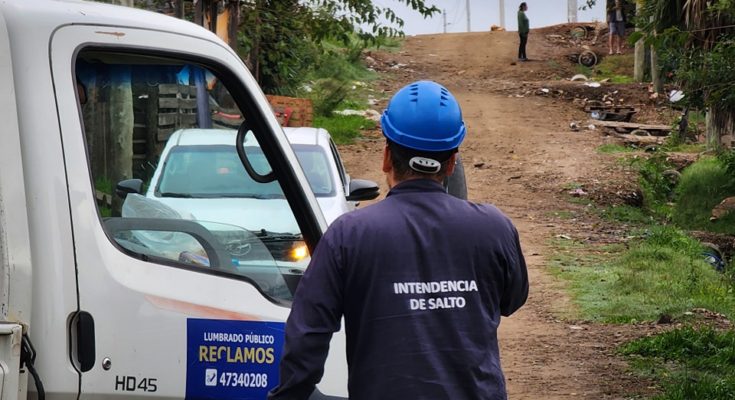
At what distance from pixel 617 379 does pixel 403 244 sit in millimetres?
5499

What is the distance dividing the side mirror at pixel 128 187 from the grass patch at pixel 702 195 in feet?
46.0

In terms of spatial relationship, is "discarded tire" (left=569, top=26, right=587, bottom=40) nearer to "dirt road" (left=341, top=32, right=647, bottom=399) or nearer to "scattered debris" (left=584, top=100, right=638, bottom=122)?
"dirt road" (left=341, top=32, right=647, bottom=399)

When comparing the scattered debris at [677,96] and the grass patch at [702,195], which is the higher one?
the scattered debris at [677,96]

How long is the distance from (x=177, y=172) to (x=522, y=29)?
97.1 ft

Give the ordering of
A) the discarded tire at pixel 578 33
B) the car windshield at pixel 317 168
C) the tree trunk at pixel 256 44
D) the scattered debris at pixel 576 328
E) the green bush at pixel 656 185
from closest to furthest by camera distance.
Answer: the scattered debris at pixel 576 328 → the car windshield at pixel 317 168 → the tree trunk at pixel 256 44 → the green bush at pixel 656 185 → the discarded tire at pixel 578 33

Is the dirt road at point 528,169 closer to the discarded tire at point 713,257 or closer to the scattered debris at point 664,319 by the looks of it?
the scattered debris at point 664,319

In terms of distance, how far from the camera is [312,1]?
14148 mm

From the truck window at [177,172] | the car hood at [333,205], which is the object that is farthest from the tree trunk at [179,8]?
the truck window at [177,172]

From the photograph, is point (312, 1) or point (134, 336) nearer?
point (134, 336)

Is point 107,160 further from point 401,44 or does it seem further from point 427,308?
point 401,44

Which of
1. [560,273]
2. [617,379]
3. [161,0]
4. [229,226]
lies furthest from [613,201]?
[229,226]

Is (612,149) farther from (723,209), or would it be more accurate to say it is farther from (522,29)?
(522,29)

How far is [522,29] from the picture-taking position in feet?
107

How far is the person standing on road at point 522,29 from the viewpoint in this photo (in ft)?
107
